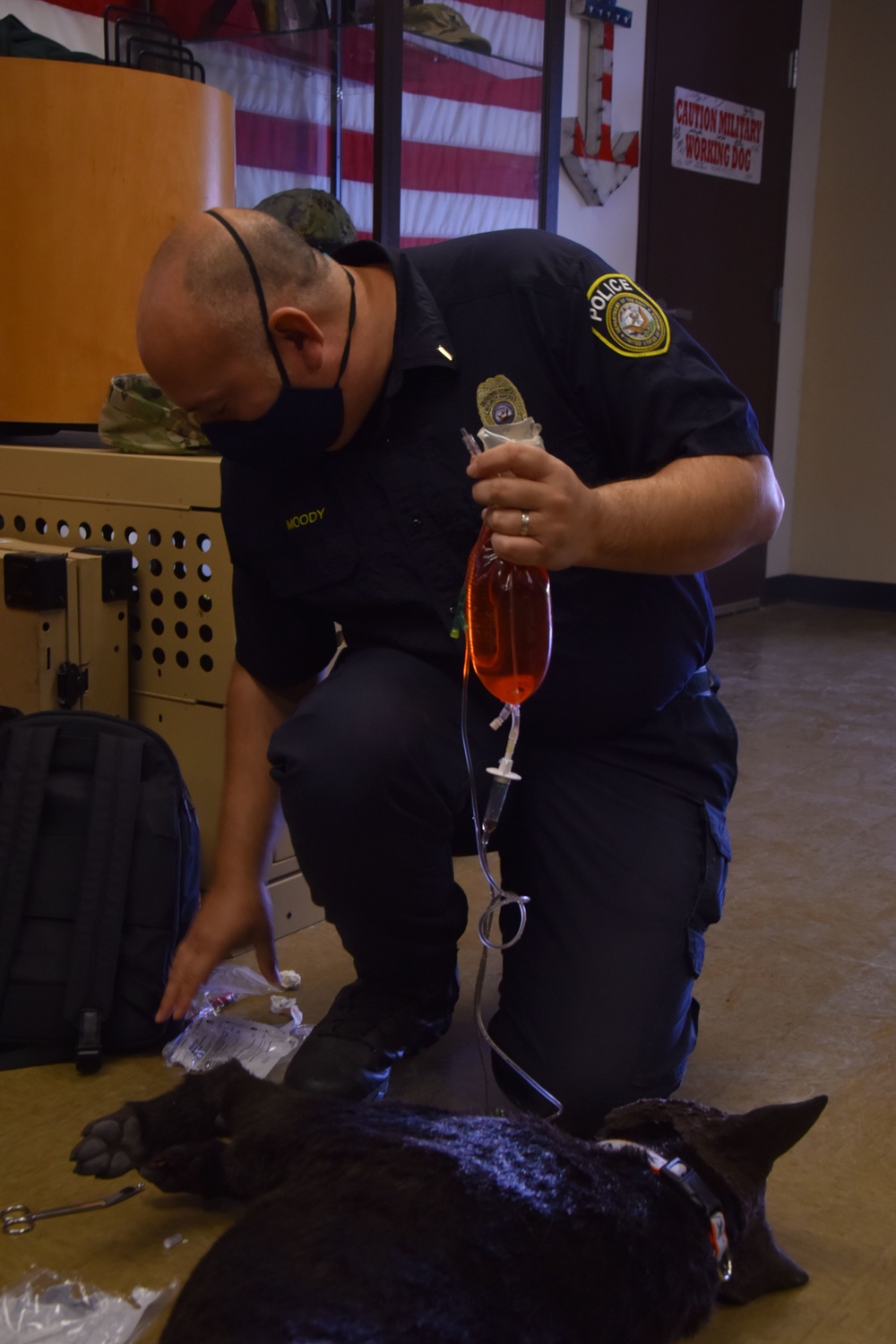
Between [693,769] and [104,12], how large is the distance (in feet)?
6.00

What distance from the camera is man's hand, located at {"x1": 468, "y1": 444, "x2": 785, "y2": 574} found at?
0.97m

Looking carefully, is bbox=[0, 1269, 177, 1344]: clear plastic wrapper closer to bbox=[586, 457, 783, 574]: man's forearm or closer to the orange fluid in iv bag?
the orange fluid in iv bag

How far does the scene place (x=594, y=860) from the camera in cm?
135

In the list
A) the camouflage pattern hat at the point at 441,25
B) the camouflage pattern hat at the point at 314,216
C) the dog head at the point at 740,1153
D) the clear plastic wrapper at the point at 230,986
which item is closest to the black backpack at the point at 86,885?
the clear plastic wrapper at the point at 230,986

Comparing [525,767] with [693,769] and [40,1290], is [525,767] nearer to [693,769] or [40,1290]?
[693,769]

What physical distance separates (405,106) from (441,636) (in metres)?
1.84

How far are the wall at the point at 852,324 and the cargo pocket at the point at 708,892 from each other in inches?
153

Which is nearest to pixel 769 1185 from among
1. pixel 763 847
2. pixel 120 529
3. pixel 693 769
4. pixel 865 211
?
pixel 693 769

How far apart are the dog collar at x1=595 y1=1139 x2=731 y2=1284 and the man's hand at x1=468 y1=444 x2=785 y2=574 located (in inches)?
18.7

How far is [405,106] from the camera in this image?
2.74 m

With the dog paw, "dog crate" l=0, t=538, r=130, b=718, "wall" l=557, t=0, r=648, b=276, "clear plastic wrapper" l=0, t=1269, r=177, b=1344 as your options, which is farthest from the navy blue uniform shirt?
"wall" l=557, t=0, r=648, b=276

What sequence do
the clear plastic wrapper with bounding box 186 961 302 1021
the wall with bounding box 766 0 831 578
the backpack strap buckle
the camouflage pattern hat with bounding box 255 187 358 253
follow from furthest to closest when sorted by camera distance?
1. the wall with bounding box 766 0 831 578
2. the camouflage pattern hat with bounding box 255 187 358 253
3. the clear plastic wrapper with bounding box 186 961 302 1021
4. the backpack strap buckle

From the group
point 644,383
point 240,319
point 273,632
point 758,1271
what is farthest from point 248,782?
point 758,1271

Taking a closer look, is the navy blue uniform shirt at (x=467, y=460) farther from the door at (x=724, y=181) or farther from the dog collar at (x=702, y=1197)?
the door at (x=724, y=181)
